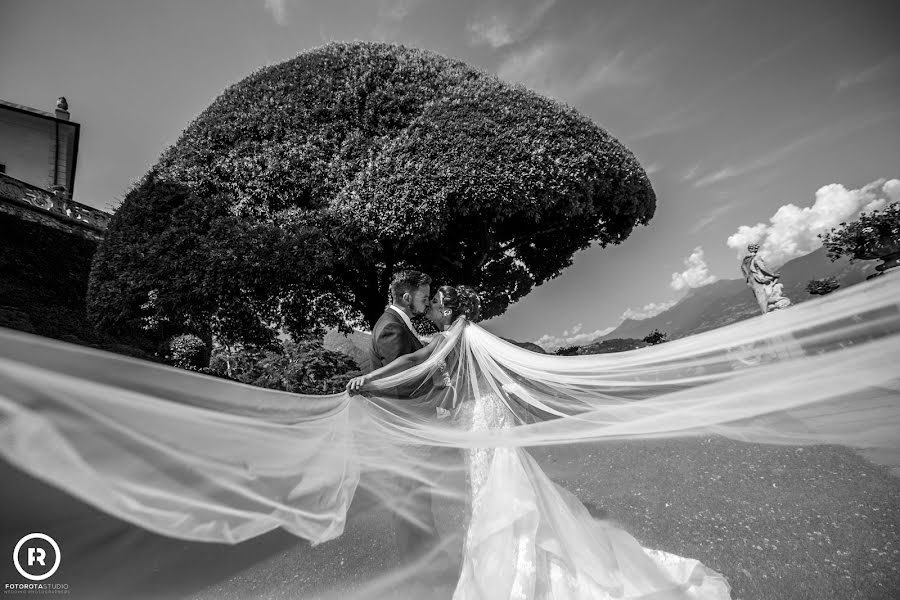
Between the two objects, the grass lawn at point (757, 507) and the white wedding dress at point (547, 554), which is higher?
the white wedding dress at point (547, 554)

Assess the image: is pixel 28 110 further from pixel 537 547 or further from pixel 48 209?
pixel 537 547

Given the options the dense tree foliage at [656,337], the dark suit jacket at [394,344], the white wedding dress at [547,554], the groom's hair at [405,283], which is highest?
the groom's hair at [405,283]

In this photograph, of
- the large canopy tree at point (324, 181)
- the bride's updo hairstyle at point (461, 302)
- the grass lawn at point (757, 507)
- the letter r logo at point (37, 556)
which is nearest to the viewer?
the letter r logo at point (37, 556)

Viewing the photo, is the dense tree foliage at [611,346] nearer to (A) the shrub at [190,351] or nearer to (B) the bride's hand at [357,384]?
(B) the bride's hand at [357,384]

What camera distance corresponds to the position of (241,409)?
228 cm

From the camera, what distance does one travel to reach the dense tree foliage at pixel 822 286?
10.1 m

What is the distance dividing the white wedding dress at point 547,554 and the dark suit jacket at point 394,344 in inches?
32.4

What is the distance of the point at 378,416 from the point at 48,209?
1641 centimetres

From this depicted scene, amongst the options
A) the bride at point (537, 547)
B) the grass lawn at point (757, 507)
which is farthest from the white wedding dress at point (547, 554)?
the grass lawn at point (757, 507)

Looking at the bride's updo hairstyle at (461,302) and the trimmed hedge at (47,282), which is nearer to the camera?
the bride's updo hairstyle at (461,302)

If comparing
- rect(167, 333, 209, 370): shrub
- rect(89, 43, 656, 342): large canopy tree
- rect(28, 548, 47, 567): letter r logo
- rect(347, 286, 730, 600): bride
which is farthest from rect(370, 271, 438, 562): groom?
rect(167, 333, 209, 370): shrub

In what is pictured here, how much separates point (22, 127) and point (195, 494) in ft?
93.3

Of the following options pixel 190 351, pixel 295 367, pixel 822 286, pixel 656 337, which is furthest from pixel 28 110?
pixel 822 286

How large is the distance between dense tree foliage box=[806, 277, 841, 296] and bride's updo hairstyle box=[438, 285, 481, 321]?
440 inches
